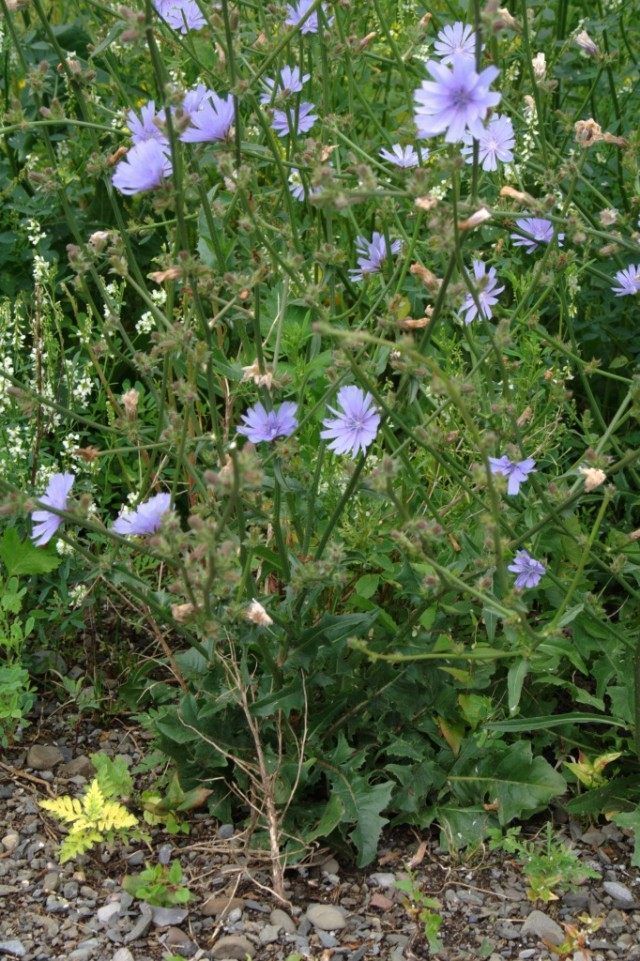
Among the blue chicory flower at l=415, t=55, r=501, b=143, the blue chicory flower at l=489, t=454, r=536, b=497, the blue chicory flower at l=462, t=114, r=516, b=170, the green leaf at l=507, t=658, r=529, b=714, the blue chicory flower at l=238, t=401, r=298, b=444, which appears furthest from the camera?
the blue chicory flower at l=462, t=114, r=516, b=170

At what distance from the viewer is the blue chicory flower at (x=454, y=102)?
5.77 feet

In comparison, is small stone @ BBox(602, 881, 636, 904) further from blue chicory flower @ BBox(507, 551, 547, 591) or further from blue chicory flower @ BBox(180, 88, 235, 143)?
blue chicory flower @ BBox(180, 88, 235, 143)

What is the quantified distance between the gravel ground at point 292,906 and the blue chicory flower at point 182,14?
1.75 m

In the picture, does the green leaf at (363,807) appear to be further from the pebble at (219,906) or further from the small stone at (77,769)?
the small stone at (77,769)

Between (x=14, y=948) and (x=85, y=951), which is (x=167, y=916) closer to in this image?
(x=85, y=951)

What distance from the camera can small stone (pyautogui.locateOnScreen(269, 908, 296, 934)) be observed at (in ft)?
7.74

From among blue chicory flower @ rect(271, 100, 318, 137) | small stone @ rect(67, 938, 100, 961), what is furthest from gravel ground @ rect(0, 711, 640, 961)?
blue chicory flower @ rect(271, 100, 318, 137)

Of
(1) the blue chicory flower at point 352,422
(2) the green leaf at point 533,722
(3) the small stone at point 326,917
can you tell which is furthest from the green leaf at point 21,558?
(2) the green leaf at point 533,722

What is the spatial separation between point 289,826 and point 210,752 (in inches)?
Answer: 9.2

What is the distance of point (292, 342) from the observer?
3.03 meters

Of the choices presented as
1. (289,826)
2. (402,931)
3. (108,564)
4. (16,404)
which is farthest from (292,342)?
(402,931)

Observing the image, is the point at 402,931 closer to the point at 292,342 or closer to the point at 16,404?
the point at 292,342

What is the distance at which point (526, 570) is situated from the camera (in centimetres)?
258

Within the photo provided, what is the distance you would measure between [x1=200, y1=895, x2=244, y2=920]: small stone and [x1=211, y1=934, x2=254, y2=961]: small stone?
0.08m
